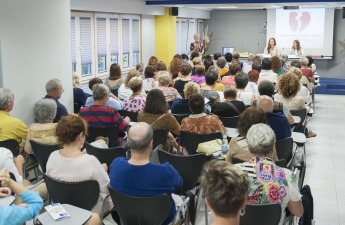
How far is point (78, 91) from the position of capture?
6.84 m

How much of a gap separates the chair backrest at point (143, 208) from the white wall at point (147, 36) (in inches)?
377

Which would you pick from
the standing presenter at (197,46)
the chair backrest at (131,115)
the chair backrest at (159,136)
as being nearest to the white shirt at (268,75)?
the chair backrest at (131,115)

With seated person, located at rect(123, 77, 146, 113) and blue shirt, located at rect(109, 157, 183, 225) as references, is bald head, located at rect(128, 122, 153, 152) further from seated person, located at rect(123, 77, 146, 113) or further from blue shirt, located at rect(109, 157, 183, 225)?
seated person, located at rect(123, 77, 146, 113)

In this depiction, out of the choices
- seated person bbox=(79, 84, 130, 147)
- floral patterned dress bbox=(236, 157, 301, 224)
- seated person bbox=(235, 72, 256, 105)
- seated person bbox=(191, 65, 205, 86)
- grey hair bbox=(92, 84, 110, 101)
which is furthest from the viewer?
seated person bbox=(191, 65, 205, 86)

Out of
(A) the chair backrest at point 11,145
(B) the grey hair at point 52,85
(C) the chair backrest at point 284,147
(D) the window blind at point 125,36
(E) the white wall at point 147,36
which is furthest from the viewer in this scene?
(E) the white wall at point 147,36

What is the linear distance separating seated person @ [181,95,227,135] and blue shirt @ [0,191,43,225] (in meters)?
2.36

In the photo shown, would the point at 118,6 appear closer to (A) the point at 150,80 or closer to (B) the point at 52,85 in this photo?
(A) the point at 150,80

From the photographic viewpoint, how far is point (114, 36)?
10664 millimetres

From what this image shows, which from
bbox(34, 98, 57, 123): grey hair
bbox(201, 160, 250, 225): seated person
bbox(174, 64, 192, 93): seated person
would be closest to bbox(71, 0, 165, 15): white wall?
bbox(174, 64, 192, 93): seated person

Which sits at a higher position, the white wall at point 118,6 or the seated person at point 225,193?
the white wall at point 118,6

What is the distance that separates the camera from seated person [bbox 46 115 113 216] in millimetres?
3230

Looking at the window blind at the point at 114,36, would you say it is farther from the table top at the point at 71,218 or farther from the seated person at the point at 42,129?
the table top at the point at 71,218

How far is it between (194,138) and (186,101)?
133 centimetres

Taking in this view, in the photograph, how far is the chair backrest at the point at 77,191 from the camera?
309 centimetres
